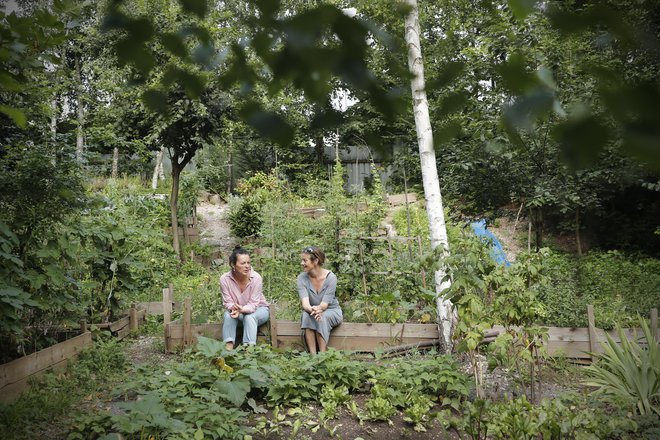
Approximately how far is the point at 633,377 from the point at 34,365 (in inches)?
168

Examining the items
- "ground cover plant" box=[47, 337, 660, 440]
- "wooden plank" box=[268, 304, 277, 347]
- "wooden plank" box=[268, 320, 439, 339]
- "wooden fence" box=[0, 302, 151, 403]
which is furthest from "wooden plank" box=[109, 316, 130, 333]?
"wooden plank" box=[268, 320, 439, 339]

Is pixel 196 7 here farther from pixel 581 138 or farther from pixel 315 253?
pixel 315 253

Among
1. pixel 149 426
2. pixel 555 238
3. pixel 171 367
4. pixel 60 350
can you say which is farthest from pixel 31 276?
pixel 555 238

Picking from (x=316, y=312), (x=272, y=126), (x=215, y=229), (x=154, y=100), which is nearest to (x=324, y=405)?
(x=316, y=312)

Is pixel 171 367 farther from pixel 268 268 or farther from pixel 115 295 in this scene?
pixel 268 268

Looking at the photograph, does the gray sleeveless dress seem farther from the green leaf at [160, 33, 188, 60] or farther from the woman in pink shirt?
the green leaf at [160, 33, 188, 60]

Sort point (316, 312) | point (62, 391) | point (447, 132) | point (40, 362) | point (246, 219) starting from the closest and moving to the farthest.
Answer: point (447, 132)
point (62, 391)
point (40, 362)
point (316, 312)
point (246, 219)

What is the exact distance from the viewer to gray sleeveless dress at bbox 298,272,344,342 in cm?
462

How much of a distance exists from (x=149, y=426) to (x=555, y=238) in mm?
9987

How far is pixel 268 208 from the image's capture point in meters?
8.09

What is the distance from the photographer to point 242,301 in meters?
4.87

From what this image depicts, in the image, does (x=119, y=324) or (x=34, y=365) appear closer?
(x=34, y=365)

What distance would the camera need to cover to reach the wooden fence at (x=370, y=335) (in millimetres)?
4535

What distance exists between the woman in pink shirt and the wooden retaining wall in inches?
49.8
